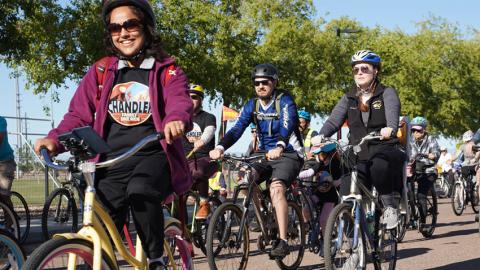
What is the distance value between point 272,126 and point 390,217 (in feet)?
4.72

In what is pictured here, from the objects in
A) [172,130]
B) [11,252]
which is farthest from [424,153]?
[172,130]

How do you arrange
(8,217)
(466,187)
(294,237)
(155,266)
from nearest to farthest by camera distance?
(155,266), (294,237), (8,217), (466,187)

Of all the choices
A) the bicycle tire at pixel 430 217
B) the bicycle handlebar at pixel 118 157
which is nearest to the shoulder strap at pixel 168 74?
the bicycle handlebar at pixel 118 157

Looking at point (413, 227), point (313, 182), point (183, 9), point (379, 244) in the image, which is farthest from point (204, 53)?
point (379, 244)

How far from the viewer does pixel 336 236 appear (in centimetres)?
595

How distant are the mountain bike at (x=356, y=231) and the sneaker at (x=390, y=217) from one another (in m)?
0.04

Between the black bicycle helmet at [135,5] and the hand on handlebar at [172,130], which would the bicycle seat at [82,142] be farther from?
the black bicycle helmet at [135,5]

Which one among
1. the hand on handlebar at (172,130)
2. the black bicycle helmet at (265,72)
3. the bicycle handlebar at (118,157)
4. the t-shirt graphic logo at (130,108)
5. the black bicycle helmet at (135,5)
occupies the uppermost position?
the black bicycle helmet at (265,72)

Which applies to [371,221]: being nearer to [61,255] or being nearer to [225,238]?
[225,238]

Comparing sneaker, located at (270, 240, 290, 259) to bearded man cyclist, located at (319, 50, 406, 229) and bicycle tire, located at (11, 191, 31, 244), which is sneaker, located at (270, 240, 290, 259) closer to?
bearded man cyclist, located at (319, 50, 406, 229)

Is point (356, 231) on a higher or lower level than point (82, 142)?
lower

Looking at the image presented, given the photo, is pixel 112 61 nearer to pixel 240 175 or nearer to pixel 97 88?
pixel 97 88

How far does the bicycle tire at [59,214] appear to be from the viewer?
10000 mm

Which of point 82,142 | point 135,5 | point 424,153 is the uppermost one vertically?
point 135,5
